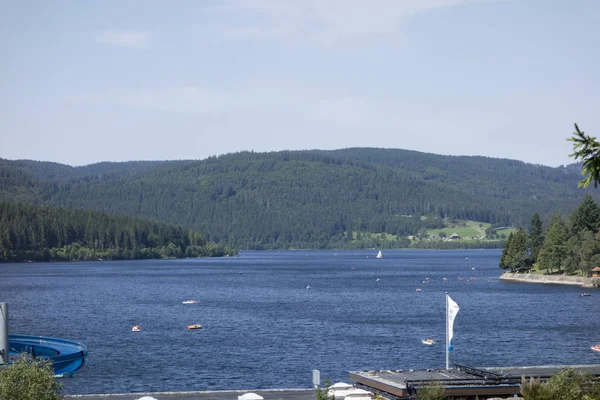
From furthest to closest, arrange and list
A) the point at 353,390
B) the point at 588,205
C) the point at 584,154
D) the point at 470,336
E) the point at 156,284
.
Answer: the point at 156,284 → the point at 588,205 → the point at 470,336 → the point at 353,390 → the point at 584,154

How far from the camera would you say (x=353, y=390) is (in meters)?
42.6

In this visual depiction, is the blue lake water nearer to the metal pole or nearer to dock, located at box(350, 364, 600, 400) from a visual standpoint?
the metal pole

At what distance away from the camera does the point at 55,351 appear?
215 feet

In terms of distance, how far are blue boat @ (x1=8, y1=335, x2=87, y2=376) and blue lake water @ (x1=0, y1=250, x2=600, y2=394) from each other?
1.18 meters

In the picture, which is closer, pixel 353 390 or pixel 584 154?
pixel 584 154

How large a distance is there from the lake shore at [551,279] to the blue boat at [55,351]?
110328mm

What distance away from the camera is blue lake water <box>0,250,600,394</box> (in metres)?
66.8

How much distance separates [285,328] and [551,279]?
83182mm

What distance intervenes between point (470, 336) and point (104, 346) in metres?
37.3

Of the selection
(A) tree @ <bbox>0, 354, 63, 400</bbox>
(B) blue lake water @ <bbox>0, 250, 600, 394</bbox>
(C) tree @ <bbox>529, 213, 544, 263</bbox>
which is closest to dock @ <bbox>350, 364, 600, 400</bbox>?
(A) tree @ <bbox>0, 354, 63, 400</bbox>

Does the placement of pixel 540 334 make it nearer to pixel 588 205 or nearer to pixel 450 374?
pixel 450 374

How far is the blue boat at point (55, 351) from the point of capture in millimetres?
62625

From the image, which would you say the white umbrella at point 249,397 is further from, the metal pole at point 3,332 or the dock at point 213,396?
the metal pole at point 3,332

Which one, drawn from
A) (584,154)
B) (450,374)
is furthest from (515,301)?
(584,154)
